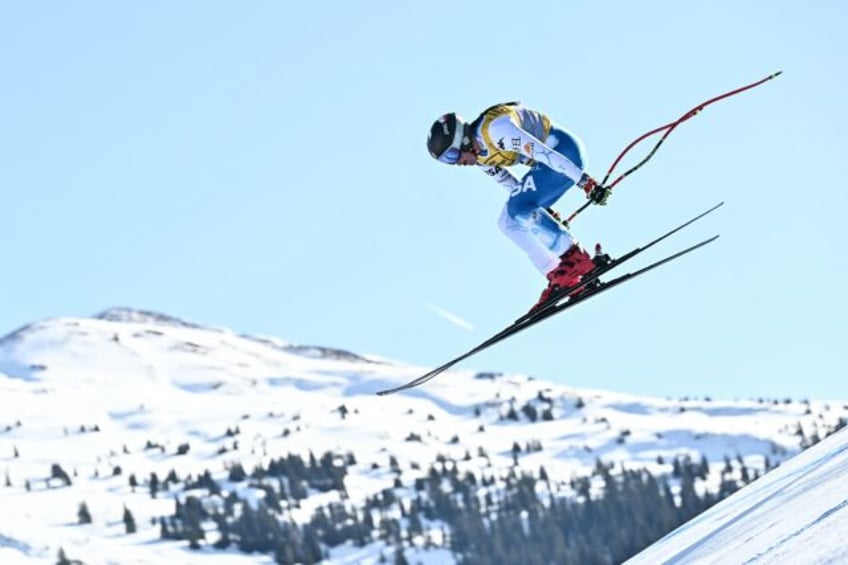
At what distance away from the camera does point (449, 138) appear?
45.6 ft

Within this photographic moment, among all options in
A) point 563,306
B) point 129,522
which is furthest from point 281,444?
point 563,306

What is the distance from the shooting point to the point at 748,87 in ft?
46.2

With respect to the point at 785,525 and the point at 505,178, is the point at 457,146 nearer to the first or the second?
the point at 505,178

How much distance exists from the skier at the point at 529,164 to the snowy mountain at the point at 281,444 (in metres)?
106

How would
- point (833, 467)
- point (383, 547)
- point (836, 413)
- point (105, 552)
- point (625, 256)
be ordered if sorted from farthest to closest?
point (836, 413), point (383, 547), point (105, 552), point (625, 256), point (833, 467)

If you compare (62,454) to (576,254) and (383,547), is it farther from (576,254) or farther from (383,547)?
(576,254)

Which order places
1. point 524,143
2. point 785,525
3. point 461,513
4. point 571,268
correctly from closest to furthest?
point 785,525, point 524,143, point 571,268, point 461,513

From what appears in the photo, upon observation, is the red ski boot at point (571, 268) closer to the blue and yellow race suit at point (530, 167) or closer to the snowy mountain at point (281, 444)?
the blue and yellow race suit at point (530, 167)

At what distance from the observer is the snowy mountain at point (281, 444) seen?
425 feet

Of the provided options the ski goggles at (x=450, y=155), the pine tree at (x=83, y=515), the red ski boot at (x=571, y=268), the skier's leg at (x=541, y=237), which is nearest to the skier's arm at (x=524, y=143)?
the ski goggles at (x=450, y=155)

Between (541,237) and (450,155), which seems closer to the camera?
(450,155)

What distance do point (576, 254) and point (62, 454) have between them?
491ft

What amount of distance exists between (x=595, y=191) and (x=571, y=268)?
4.25 feet

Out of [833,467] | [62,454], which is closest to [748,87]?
[833,467]
